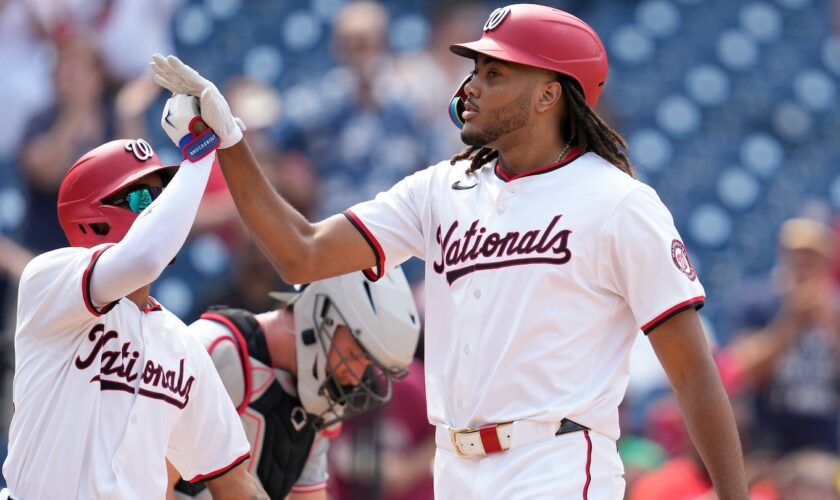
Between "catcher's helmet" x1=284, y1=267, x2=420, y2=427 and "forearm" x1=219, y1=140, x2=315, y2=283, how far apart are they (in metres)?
0.56

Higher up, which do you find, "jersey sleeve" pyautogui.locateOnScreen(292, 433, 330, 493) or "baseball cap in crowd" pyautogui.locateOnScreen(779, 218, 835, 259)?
"jersey sleeve" pyautogui.locateOnScreen(292, 433, 330, 493)

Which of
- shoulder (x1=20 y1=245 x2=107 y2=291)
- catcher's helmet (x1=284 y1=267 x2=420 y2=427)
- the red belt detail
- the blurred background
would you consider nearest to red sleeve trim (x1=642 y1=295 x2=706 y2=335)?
the red belt detail

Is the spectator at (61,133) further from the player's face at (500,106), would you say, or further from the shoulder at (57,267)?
the player's face at (500,106)

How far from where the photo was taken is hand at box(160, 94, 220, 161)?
130 inches

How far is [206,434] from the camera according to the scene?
3480 mm

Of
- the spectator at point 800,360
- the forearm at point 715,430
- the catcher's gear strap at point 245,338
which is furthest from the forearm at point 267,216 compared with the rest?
the spectator at point 800,360

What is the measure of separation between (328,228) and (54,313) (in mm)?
797

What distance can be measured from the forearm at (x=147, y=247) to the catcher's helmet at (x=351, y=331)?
100cm

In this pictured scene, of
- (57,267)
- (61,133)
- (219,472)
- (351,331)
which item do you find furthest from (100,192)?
(61,133)

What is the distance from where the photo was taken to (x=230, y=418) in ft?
11.6

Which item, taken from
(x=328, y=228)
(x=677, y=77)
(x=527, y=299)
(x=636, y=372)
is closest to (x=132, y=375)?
(x=328, y=228)

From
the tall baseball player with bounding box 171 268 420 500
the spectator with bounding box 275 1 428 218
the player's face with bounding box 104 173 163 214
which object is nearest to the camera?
the player's face with bounding box 104 173 163 214

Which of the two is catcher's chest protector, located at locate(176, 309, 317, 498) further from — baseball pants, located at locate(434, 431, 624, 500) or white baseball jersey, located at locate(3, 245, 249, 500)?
baseball pants, located at locate(434, 431, 624, 500)

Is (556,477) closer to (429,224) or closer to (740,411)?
(429,224)
